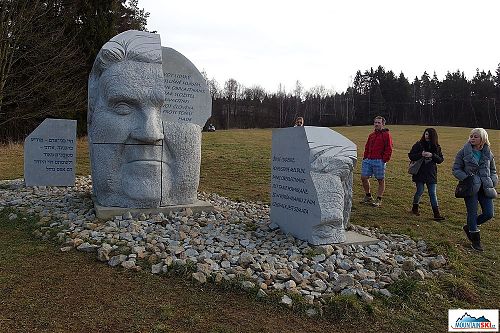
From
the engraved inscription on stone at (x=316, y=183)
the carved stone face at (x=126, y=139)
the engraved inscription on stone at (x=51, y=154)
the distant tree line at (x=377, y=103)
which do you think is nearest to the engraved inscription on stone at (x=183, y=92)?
the carved stone face at (x=126, y=139)

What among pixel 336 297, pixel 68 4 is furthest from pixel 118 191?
pixel 68 4

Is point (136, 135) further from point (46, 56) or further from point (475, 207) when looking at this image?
point (46, 56)

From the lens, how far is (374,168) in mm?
9102

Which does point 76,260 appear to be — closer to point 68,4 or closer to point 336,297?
point 336,297

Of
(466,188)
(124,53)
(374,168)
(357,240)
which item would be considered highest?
(124,53)

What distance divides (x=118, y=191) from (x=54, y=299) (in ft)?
9.36

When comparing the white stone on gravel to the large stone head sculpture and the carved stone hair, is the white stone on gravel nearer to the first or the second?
the large stone head sculpture

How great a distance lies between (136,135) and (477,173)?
5.08 m

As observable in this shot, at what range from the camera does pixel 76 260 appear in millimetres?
4906

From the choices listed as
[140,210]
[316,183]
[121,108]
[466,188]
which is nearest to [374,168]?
[466,188]

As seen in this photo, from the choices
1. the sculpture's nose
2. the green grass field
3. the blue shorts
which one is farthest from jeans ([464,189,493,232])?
the sculpture's nose

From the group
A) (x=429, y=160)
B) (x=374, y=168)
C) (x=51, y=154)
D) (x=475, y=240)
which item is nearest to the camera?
(x=475, y=240)

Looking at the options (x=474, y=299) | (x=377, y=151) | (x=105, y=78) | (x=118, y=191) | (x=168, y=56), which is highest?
(x=168, y=56)

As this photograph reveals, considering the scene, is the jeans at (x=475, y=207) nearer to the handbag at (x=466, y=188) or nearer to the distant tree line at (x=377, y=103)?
the handbag at (x=466, y=188)
